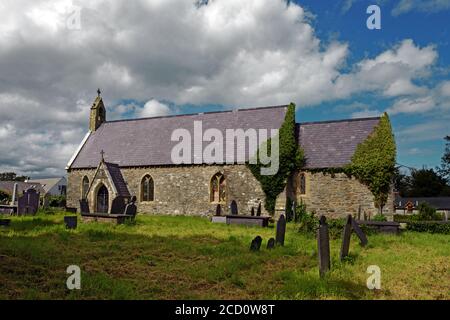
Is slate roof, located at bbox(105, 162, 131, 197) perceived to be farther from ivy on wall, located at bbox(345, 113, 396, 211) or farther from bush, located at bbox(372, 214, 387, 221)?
bush, located at bbox(372, 214, 387, 221)

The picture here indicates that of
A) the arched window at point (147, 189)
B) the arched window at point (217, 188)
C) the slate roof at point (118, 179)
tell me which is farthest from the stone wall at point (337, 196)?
the slate roof at point (118, 179)

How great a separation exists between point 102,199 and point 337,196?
1712cm

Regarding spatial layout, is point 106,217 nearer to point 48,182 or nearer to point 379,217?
point 379,217

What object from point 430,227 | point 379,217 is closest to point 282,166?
point 379,217

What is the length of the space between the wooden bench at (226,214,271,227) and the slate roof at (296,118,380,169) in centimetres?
704

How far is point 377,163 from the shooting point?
78.1 ft

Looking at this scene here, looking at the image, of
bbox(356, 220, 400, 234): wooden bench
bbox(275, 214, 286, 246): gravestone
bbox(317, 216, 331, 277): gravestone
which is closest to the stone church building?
bbox(356, 220, 400, 234): wooden bench

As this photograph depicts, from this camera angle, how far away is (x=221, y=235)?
1611 centimetres

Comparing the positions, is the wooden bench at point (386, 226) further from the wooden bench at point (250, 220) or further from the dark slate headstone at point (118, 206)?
the dark slate headstone at point (118, 206)

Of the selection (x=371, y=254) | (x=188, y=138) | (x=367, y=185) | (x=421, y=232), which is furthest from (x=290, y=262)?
(x=188, y=138)

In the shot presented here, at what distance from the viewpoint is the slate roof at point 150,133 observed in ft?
95.7

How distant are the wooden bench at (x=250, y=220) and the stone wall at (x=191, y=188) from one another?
15.9 ft

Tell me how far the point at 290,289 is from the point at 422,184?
79470mm
